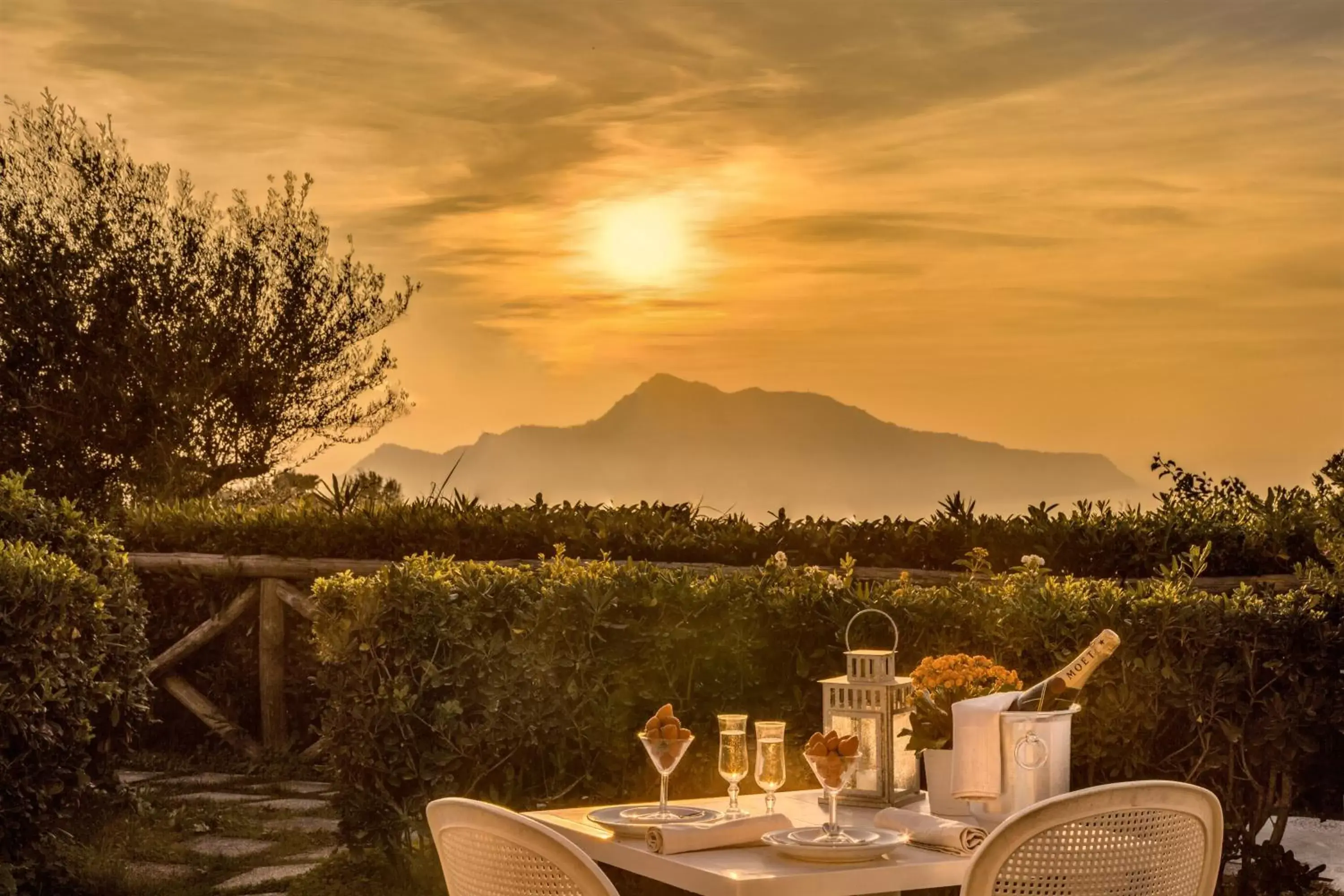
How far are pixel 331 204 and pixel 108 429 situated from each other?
4110 mm

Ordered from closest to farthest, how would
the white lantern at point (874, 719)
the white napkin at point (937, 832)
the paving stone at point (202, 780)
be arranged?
the white napkin at point (937, 832) < the white lantern at point (874, 719) < the paving stone at point (202, 780)

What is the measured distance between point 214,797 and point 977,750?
19.1ft

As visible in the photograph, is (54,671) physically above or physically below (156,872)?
above

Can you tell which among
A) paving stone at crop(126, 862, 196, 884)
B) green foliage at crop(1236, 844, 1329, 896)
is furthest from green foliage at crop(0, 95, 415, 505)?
green foliage at crop(1236, 844, 1329, 896)

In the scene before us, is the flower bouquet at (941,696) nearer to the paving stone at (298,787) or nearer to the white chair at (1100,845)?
the white chair at (1100,845)

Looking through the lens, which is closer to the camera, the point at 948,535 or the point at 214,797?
the point at 948,535

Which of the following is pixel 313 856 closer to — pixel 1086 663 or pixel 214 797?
pixel 214 797

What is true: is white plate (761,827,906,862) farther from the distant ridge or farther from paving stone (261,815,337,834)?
paving stone (261,815,337,834)

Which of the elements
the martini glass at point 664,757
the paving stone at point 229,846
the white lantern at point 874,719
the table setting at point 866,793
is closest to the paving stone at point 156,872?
the paving stone at point 229,846

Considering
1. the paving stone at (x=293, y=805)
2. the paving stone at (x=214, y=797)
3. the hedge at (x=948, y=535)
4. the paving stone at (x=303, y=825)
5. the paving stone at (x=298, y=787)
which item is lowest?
the paving stone at (x=303, y=825)

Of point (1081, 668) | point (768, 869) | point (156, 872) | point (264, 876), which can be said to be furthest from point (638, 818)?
point (156, 872)

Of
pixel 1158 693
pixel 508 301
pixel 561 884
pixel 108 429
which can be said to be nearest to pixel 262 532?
pixel 508 301

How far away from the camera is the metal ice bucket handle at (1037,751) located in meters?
3.56

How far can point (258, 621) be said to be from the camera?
9.52m
